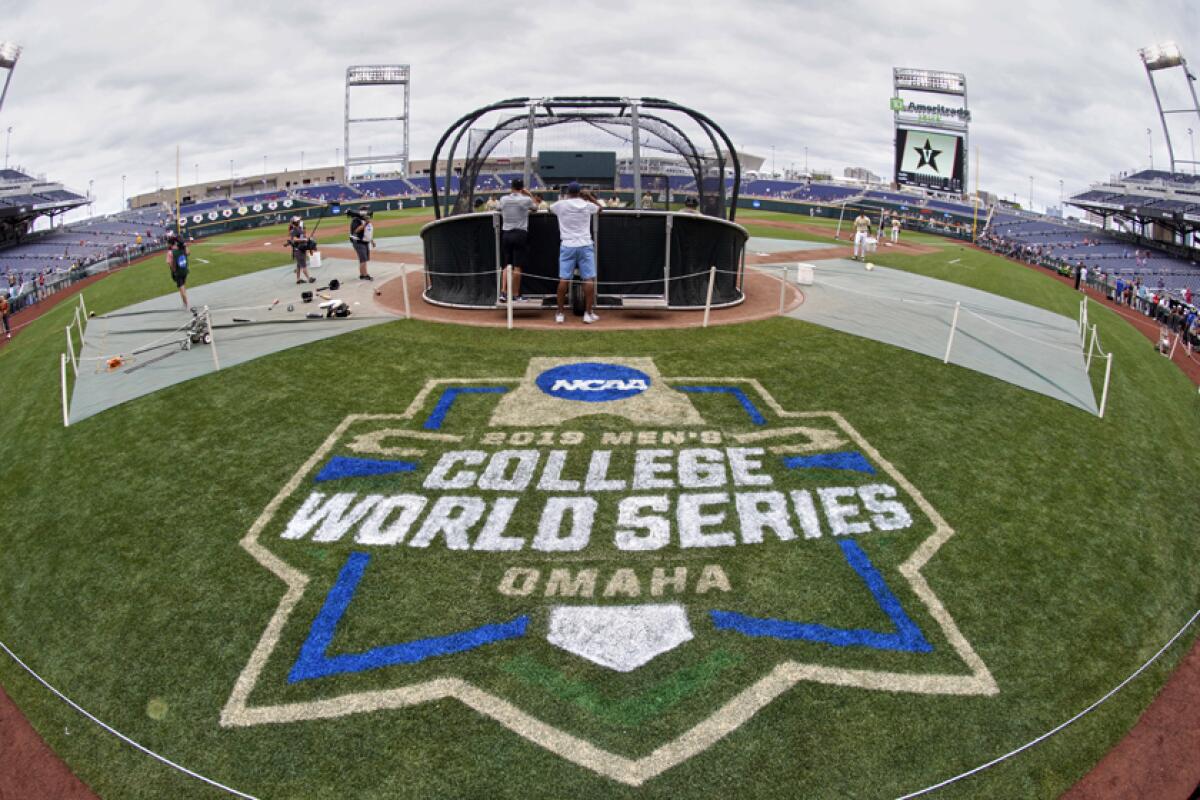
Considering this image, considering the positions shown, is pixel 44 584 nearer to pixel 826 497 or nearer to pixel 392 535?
pixel 392 535

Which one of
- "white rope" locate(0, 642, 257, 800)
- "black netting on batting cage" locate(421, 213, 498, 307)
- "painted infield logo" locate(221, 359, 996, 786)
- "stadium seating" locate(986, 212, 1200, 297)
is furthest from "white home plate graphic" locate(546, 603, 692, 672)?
"stadium seating" locate(986, 212, 1200, 297)

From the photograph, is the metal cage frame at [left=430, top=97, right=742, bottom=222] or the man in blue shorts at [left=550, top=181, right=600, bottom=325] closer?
the man in blue shorts at [left=550, top=181, right=600, bottom=325]

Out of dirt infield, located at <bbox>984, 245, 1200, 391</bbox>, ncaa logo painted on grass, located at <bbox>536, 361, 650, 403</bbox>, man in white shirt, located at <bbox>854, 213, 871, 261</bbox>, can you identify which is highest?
man in white shirt, located at <bbox>854, 213, 871, 261</bbox>

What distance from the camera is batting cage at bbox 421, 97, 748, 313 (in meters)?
14.9

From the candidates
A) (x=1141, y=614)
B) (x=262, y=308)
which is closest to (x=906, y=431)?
(x=1141, y=614)

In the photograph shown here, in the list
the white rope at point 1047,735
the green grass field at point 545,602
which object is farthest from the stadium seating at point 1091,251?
the white rope at point 1047,735

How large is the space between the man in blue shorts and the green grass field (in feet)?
9.59

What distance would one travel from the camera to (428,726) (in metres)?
4.93

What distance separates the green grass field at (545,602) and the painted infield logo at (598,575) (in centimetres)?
5

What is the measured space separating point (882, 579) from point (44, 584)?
8.81 metres

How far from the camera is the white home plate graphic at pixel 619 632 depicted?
18.1ft

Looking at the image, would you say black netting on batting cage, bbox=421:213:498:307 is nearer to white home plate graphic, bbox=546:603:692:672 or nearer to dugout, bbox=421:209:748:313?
dugout, bbox=421:209:748:313

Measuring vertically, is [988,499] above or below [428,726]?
above

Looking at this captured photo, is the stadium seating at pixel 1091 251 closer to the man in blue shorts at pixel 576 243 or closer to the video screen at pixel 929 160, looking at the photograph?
the video screen at pixel 929 160
